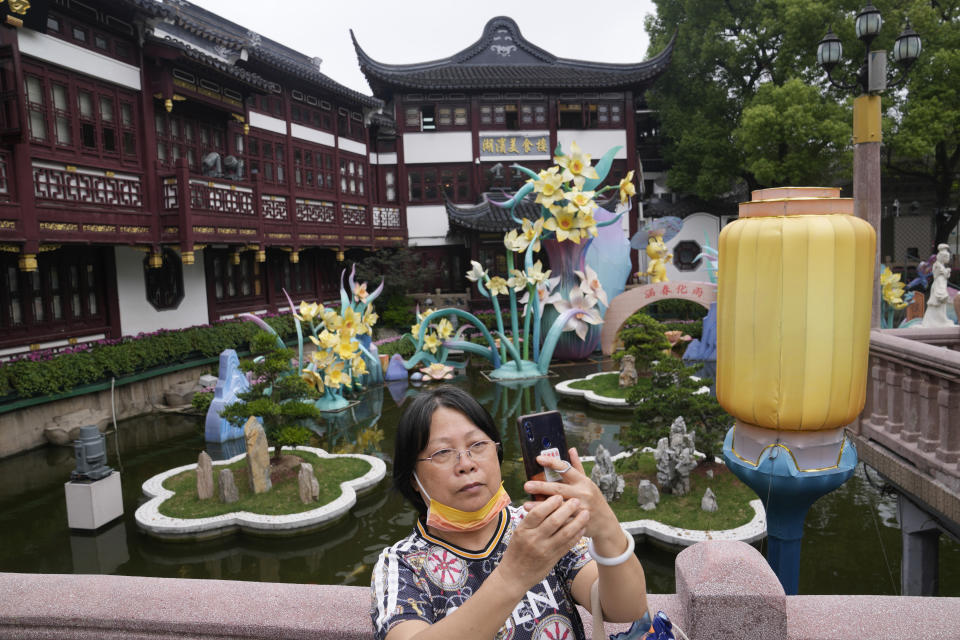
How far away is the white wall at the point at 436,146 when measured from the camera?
23.2 metres

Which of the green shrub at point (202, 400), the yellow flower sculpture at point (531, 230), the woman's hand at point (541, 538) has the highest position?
the yellow flower sculpture at point (531, 230)

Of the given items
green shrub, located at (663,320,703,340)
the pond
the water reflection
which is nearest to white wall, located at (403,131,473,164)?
green shrub, located at (663,320,703,340)

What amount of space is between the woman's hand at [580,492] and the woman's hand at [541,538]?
0.10 feet

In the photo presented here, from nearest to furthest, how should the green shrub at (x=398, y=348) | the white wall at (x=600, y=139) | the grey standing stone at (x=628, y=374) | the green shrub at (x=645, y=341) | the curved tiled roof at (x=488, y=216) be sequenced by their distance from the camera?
1. the green shrub at (x=645, y=341)
2. the grey standing stone at (x=628, y=374)
3. the green shrub at (x=398, y=348)
4. the curved tiled roof at (x=488, y=216)
5. the white wall at (x=600, y=139)

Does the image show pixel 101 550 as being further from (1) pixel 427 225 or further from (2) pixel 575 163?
(1) pixel 427 225

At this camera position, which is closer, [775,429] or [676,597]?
[676,597]

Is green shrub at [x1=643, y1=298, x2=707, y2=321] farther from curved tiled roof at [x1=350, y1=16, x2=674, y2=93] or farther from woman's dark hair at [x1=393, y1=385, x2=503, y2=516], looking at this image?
woman's dark hair at [x1=393, y1=385, x2=503, y2=516]

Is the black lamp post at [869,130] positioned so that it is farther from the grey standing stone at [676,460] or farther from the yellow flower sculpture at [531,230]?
the yellow flower sculpture at [531,230]

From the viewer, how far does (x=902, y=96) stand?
21375mm

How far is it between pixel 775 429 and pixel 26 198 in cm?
1035

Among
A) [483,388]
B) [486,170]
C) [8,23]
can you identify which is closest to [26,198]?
[8,23]

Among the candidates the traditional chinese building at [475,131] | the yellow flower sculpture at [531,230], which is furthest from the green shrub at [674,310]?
the yellow flower sculpture at [531,230]

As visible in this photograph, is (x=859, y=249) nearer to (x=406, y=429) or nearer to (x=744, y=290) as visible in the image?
(x=744, y=290)

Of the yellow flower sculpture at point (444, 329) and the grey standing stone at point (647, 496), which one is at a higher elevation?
the yellow flower sculpture at point (444, 329)
